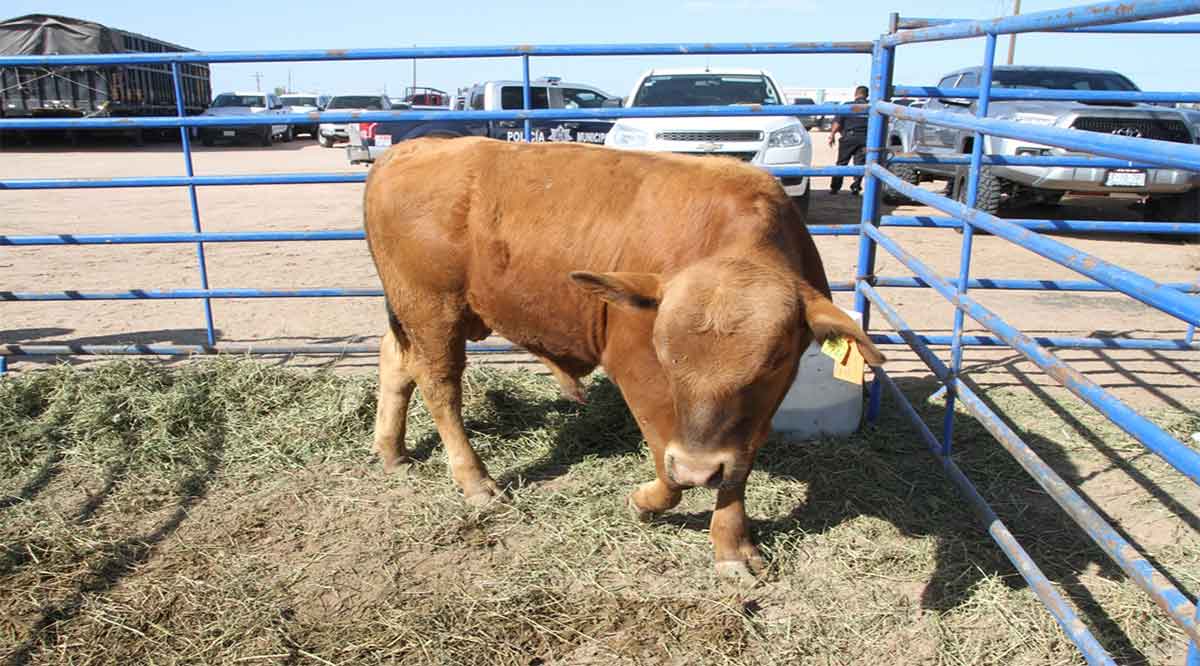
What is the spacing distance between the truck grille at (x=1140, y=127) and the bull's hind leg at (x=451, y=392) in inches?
336

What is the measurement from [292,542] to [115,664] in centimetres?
85

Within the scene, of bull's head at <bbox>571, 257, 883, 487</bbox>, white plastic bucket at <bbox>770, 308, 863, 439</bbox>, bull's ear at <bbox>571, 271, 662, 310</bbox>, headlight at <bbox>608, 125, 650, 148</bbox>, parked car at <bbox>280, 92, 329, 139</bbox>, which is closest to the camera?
bull's head at <bbox>571, 257, 883, 487</bbox>

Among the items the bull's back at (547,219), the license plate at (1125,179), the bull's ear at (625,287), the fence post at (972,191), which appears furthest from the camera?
the license plate at (1125,179)

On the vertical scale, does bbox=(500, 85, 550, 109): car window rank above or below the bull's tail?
above

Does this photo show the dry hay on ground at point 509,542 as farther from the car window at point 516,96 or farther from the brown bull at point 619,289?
the car window at point 516,96

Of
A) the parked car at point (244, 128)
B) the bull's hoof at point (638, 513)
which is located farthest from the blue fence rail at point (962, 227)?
the parked car at point (244, 128)

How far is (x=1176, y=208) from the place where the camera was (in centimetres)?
1040

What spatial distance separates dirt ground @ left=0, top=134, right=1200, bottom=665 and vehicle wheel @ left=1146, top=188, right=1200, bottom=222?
556cm

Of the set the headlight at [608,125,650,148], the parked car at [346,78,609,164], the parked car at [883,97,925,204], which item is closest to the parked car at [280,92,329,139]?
the parked car at [346,78,609,164]

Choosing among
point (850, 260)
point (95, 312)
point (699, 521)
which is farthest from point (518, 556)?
point (850, 260)

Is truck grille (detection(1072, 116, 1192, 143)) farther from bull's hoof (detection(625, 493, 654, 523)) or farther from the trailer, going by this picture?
the trailer

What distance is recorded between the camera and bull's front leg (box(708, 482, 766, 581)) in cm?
324

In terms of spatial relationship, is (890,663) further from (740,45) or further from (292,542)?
(740,45)

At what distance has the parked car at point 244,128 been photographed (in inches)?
1062
